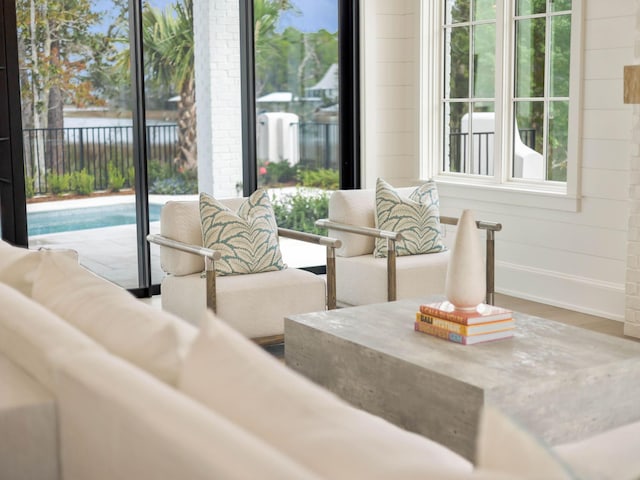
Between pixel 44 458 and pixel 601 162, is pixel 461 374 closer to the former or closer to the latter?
pixel 44 458

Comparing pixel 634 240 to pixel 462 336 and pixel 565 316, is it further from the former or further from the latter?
pixel 462 336

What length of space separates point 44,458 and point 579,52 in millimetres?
4442

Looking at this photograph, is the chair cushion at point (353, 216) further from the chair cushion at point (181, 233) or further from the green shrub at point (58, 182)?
the green shrub at point (58, 182)

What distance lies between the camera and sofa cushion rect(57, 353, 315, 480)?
128 cm

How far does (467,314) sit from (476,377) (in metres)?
0.49

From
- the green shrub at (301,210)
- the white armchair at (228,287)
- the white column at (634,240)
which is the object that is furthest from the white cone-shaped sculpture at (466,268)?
the green shrub at (301,210)

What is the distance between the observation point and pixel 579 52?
18.1 feet

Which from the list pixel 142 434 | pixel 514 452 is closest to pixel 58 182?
pixel 142 434

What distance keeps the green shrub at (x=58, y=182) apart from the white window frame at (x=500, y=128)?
8.46 feet

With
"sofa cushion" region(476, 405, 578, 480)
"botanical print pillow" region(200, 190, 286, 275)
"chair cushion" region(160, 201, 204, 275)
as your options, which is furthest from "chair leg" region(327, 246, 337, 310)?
"sofa cushion" region(476, 405, 578, 480)

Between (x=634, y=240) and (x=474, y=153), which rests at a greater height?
(x=474, y=153)

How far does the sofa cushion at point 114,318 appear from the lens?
1.80m

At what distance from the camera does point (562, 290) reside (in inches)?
230

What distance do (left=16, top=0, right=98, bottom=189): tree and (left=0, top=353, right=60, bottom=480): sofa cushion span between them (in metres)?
4.31
